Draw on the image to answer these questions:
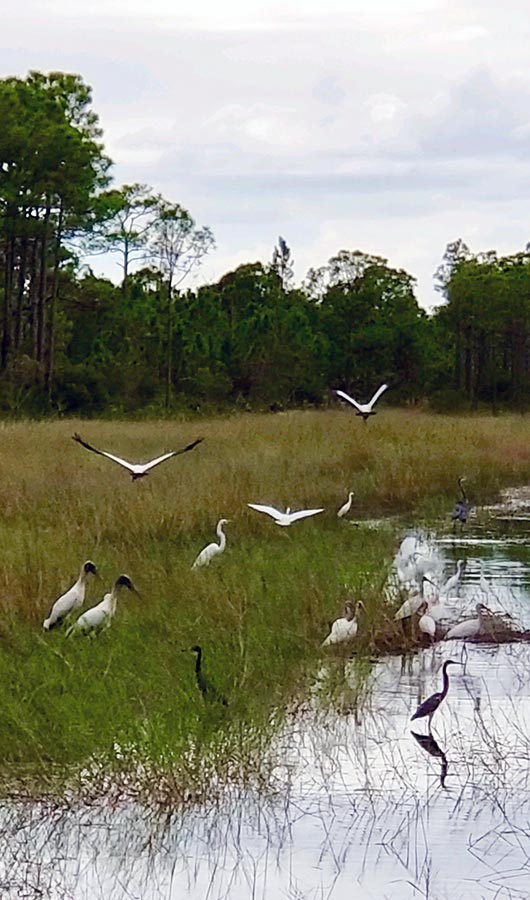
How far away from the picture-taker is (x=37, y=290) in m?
35.1

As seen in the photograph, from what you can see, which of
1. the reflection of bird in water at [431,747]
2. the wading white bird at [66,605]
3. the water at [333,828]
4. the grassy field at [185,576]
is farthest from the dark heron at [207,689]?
the wading white bird at [66,605]

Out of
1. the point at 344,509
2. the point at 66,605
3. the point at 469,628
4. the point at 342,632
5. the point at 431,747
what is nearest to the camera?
the point at 431,747

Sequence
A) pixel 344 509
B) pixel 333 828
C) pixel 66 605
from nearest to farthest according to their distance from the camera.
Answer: pixel 333 828 → pixel 66 605 → pixel 344 509

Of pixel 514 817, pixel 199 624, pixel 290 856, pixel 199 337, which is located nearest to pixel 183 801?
pixel 290 856

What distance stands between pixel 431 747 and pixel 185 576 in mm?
2882

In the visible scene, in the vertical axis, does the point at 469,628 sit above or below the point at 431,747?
above

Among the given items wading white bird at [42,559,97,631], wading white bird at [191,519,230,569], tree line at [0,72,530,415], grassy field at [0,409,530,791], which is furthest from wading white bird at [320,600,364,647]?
tree line at [0,72,530,415]

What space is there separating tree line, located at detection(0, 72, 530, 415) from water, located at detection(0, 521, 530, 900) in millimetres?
15152

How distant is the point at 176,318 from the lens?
39438mm

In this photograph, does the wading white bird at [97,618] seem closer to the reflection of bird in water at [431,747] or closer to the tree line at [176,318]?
the reflection of bird in water at [431,747]

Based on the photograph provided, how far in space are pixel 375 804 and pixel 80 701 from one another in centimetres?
142

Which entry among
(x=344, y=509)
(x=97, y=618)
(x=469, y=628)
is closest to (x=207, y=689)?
(x=97, y=618)

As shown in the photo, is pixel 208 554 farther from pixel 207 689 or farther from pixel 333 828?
pixel 333 828

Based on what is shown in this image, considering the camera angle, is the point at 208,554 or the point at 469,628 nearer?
the point at 469,628
